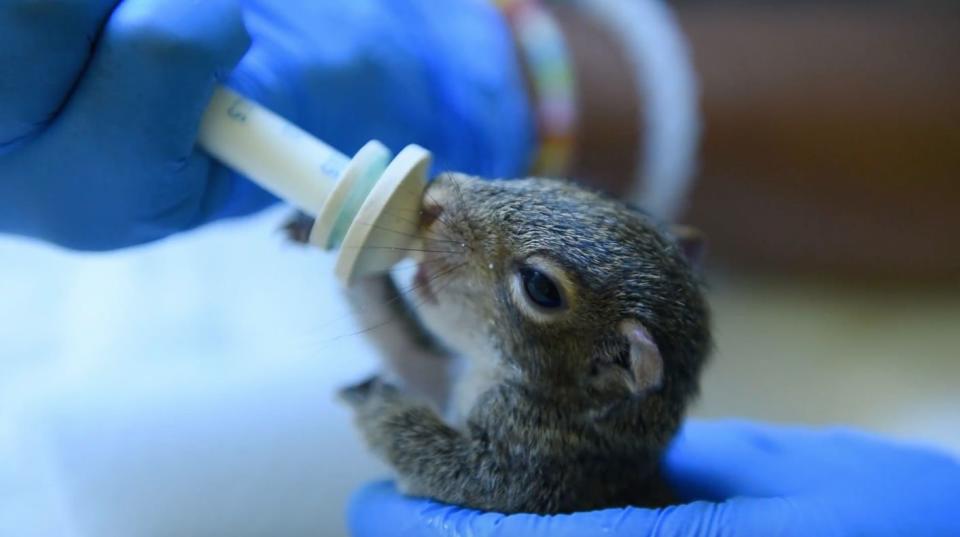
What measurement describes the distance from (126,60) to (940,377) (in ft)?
7.71

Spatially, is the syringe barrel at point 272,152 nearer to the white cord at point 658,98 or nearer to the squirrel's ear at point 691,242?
the squirrel's ear at point 691,242

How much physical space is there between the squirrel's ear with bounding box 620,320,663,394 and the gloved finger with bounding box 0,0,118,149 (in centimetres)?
85

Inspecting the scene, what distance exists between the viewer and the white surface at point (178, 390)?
1693 millimetres

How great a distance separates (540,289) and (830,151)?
1838mm

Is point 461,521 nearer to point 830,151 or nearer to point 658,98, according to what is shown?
point 658,98

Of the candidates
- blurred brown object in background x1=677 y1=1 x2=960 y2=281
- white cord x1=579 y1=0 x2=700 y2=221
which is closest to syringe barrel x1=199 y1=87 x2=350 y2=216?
white cord x1=579 y1=0 x2=700 y2=221

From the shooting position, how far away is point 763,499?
137 centimetres

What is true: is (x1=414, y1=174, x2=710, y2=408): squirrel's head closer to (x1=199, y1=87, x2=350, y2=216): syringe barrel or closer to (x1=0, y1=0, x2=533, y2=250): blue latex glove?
(x1=199, y1=87, x2=350, y2=216): syringe barrel

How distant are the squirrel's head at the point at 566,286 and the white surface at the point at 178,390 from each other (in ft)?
1.32

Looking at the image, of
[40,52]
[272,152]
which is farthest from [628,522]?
[40,52]

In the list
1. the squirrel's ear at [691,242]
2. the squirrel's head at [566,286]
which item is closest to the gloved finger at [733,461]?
the squirrel's head at [566,286]

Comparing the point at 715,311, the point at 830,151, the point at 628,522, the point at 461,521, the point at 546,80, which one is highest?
the point at 830,151

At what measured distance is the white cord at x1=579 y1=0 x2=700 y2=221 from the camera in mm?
2498

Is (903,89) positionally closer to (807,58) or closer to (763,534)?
(807,58)
